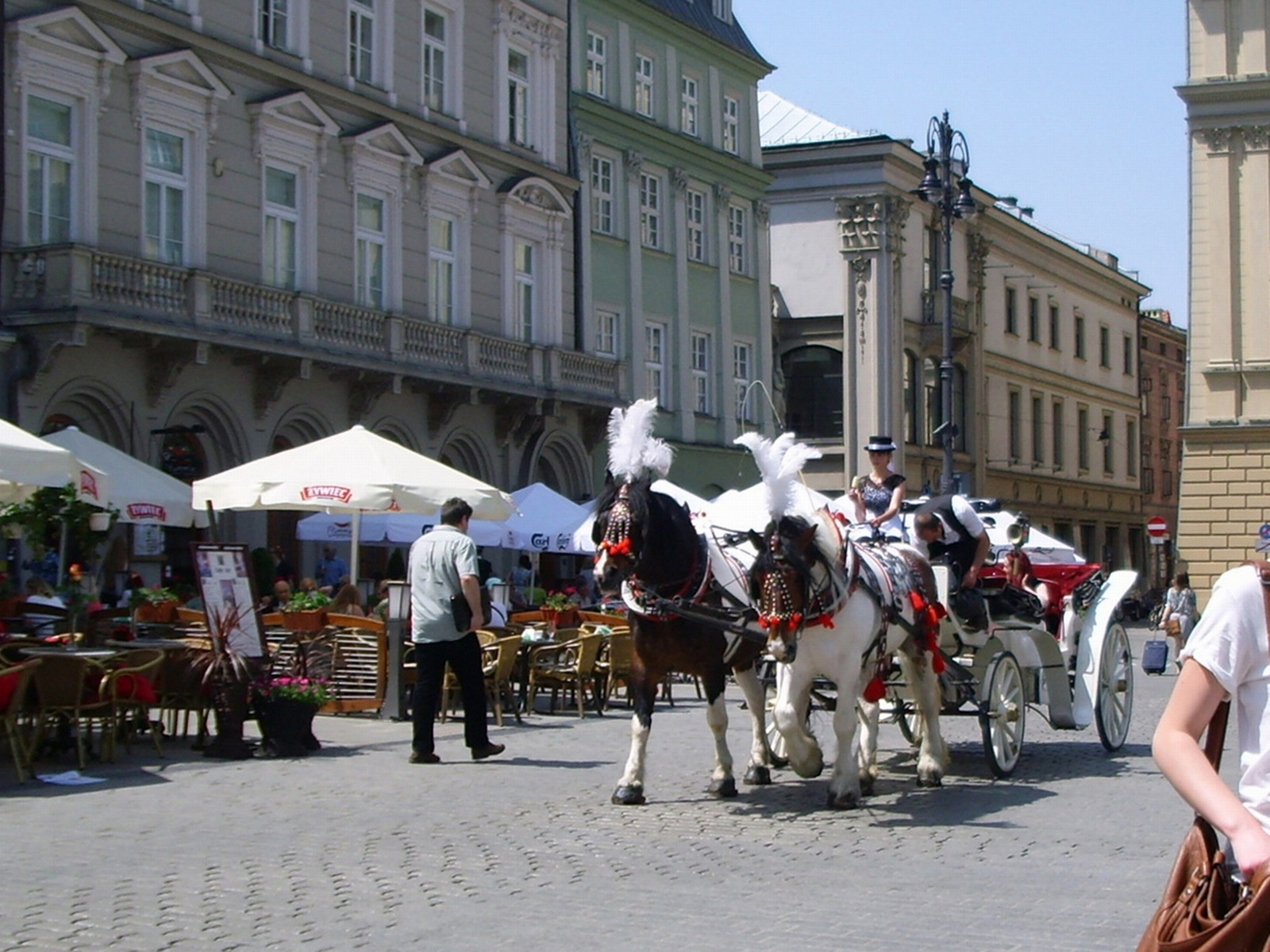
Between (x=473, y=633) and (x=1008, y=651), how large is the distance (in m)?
4.01

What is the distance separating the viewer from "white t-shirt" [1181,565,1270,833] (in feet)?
13.4

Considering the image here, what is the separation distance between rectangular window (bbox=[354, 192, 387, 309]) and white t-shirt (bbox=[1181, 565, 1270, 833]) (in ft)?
91.9

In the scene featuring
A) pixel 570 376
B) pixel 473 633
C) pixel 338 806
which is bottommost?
pixel 338 806

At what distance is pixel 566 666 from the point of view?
18.9m

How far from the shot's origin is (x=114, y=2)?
25688 mm

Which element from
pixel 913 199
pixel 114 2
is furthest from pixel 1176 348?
pixel 114 2

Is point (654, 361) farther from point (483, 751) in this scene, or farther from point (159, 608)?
point (483, 751)

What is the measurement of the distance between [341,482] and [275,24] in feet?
46.3

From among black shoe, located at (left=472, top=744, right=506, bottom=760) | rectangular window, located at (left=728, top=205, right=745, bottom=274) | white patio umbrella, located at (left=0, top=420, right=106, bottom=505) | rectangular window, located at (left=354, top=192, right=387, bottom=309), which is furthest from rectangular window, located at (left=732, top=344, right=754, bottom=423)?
black shoe, located at (left=472, top=744, right=506, bottom=760)

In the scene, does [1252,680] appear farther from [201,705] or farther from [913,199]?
[913,199]

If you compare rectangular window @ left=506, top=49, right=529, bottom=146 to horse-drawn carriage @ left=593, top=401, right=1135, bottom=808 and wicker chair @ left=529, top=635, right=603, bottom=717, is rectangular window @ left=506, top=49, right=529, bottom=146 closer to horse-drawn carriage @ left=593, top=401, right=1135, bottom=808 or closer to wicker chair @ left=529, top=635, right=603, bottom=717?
wicker chair @ left=529, top=635, right=603, bottom=717

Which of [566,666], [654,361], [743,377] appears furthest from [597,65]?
[566,666]

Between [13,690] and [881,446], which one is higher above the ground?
[881,446]

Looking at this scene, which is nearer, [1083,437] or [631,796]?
[631,796]
